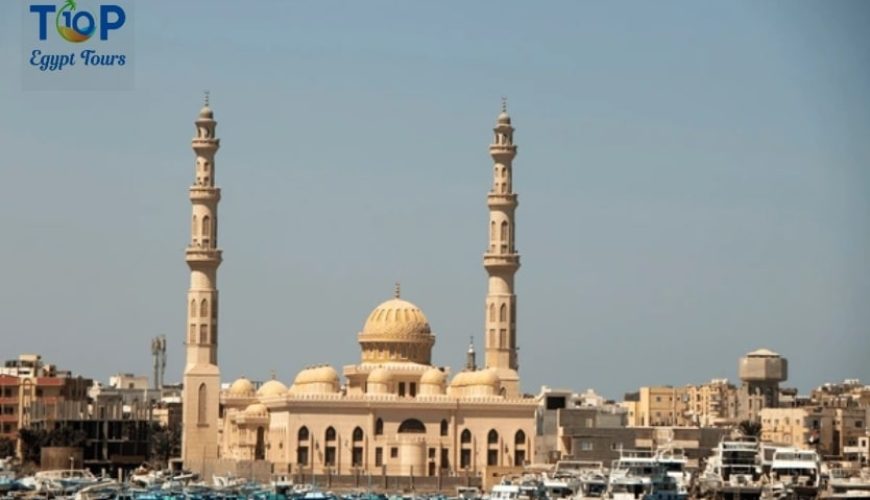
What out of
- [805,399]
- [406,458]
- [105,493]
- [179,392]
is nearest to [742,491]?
[105,493]

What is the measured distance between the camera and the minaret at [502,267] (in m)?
108

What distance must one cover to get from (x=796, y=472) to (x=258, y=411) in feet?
106

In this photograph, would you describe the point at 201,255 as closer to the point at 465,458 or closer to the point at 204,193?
the point at 204,193

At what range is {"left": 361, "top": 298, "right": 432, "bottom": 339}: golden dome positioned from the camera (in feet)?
357

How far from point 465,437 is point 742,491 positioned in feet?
95.3

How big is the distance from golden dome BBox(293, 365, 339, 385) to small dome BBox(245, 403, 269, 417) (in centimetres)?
285

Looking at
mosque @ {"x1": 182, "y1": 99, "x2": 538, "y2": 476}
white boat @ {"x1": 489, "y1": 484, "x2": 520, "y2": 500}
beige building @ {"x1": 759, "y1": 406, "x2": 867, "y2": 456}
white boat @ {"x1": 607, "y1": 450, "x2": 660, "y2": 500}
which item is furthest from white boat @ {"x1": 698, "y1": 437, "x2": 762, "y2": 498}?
beige building @ {"x1": 759, "y1": 406, "x2": 867, "y2": 456}

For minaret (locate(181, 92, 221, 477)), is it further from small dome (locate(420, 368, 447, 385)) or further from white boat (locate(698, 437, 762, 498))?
white boat (locate(698, 437, 762, 498))

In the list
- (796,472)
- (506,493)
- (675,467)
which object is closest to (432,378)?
(675,467)

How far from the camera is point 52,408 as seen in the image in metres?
112

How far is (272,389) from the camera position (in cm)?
11025

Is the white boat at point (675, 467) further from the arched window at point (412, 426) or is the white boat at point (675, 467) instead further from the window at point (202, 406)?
the window at point (202, 406)

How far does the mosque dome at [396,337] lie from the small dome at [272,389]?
139 inches

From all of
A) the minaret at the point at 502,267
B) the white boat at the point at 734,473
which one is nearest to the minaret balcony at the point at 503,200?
the minaret at the point at 502,267
